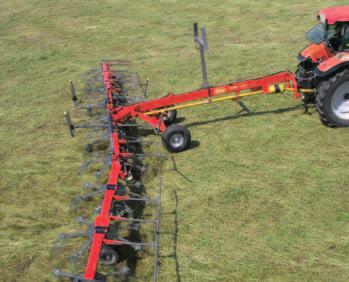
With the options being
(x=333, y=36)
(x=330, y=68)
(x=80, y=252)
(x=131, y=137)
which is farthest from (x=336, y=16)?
(x=80, y=252)

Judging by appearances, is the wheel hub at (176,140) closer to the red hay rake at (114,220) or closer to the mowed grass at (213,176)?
the mowed grass at (213,176)

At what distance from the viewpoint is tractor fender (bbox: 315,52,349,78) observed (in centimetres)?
695

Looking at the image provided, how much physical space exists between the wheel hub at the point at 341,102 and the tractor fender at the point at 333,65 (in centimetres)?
30

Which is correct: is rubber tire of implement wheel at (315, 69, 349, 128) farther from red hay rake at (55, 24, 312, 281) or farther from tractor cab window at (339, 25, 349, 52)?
tractor cab window at (339, 25, 349, 52)

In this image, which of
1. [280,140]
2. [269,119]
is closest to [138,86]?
[269,119]

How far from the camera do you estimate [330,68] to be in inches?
274

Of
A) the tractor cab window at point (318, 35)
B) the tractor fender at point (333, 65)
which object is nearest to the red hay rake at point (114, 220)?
the tractor fender at point (333, 65)

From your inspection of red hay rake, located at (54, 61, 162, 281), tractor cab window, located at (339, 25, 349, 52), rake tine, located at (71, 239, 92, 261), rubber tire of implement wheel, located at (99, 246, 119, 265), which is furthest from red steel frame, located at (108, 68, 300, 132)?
rubber tire of implement wheel, located at (99, 246, 119, 265)

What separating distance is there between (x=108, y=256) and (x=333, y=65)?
193 inches

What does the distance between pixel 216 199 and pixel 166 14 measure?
43.7ft

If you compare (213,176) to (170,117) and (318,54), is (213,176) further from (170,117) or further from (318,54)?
(318,54)

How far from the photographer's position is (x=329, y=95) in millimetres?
6891

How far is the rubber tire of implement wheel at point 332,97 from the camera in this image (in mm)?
6879

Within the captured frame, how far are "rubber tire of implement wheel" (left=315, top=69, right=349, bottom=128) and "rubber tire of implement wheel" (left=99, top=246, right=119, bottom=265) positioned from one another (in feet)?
14.4
